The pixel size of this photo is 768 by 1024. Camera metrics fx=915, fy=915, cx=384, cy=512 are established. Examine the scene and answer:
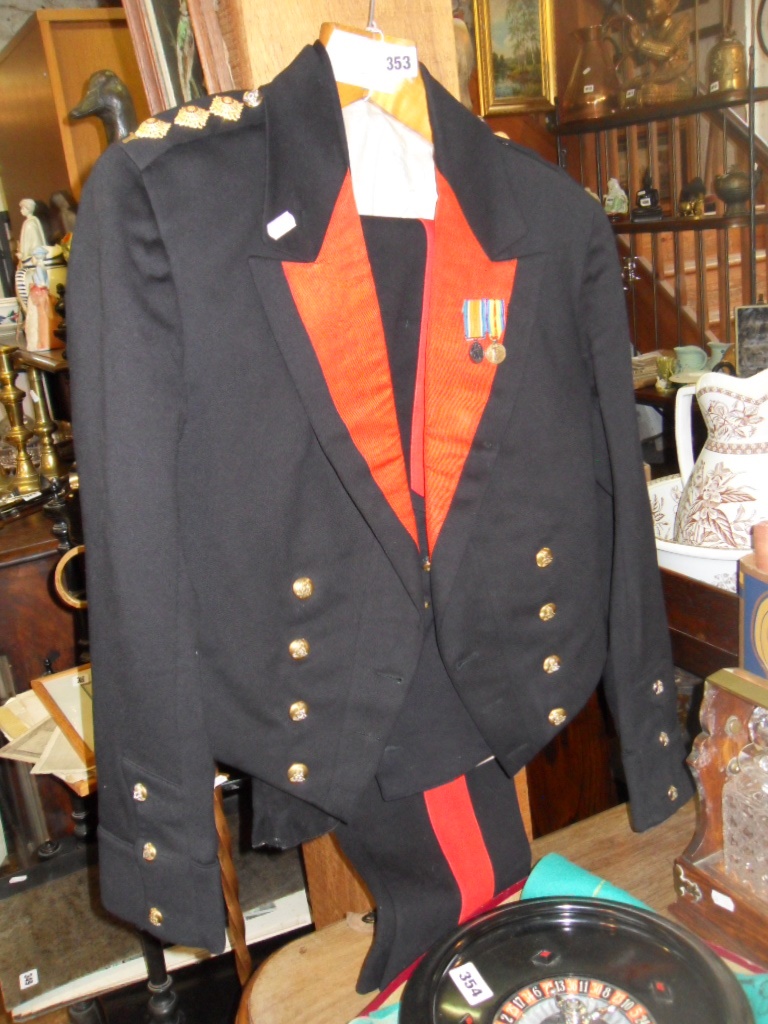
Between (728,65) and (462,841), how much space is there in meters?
2.52

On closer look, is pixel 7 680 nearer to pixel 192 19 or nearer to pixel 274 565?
pixel 274 565

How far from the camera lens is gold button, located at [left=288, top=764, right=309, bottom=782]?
925 millimetres

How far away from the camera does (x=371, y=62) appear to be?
0.94 meters

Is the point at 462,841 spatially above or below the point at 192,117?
below

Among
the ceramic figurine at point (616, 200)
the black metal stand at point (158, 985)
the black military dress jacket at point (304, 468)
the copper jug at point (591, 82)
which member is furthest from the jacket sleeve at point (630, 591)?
the ceramic figurine at point (616, 200)

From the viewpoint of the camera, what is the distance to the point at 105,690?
89 cm

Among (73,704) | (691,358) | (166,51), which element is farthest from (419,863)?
(691,358)

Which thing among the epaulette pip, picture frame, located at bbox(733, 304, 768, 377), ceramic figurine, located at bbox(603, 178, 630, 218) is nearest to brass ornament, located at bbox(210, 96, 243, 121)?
the epaulette pip

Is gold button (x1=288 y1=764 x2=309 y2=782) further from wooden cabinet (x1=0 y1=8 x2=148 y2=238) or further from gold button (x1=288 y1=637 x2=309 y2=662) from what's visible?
wooden cabinet (x1=0 y1=8 x2=148 y2=238)

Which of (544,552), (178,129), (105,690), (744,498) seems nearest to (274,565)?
(105,690)

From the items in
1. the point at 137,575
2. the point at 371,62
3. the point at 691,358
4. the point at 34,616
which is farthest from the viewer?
the point at 691,358

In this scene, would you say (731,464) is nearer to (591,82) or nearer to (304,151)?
(304,151)

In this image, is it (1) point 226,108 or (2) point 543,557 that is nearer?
(1) point 226,108

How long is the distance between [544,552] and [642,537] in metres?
0.14
